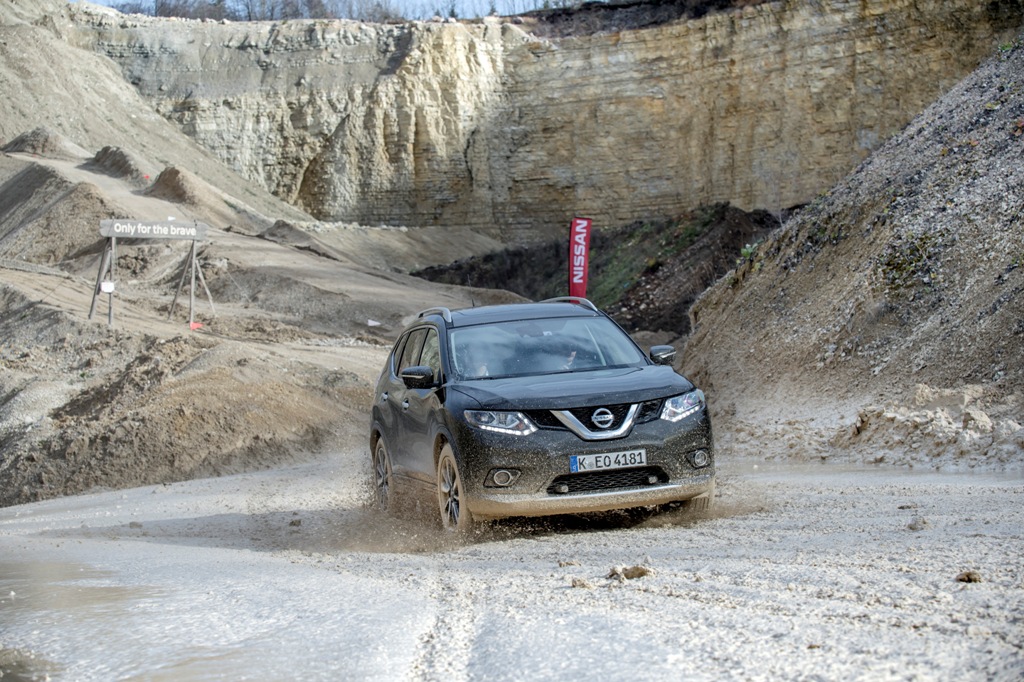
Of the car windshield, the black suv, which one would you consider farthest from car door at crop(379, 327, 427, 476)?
the car windshield

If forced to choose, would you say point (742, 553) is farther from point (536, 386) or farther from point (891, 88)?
point (891, 88)

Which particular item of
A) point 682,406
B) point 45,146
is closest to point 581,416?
point 682,406

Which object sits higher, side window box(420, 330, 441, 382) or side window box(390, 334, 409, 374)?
side window box(420, 330, 441, 382)

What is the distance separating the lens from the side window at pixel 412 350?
9.58 meters

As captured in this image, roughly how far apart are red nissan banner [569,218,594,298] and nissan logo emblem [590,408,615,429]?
26745 mm

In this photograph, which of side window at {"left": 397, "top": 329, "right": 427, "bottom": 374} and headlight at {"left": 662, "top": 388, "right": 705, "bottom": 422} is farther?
side window at {"left": 397, "top": 329, "right": 427, "bottom": 374}

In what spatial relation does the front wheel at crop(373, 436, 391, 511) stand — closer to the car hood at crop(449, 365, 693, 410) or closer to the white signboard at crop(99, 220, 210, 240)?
the car hood at crop(449, 365, 693, 410)

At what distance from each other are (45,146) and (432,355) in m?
46.6

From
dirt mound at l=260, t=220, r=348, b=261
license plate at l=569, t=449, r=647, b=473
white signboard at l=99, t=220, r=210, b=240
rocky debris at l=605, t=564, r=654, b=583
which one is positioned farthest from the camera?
dirt mound at l=260, t=220, r=348, b=261

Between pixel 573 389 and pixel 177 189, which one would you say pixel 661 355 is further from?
pixel 177 189

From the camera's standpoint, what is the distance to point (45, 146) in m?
50.7

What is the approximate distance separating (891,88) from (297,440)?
3616 centimetres

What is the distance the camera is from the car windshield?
27.7 feet

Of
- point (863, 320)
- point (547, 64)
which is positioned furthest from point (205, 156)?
point (863, 320)
